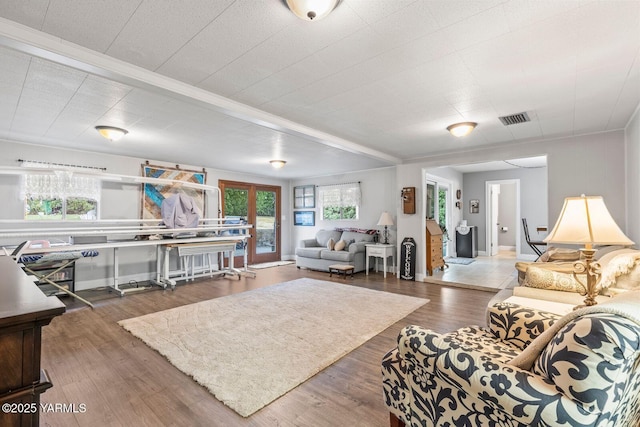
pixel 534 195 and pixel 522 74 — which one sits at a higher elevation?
pixel 522 74

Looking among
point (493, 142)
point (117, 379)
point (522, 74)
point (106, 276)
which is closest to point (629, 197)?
point (493, 142)

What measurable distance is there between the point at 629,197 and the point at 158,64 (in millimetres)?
5148

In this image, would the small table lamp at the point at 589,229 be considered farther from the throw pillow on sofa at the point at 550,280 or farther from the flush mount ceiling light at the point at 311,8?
the flush mount ceiling light at the point at 311,8

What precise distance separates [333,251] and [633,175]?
15.2 feet

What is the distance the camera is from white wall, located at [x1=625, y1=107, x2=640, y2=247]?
3.08 meters

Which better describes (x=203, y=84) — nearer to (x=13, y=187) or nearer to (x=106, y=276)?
(x=13, y=187)

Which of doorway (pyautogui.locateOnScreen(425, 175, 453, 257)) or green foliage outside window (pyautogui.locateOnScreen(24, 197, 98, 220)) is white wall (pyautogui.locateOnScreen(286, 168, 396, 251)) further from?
green foliage outside window (pyautogui.locateOnScreen(24, 197, 98, 220))

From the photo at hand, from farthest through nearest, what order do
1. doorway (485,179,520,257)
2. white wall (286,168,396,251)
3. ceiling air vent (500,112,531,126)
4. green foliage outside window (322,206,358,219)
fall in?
doorway (485,179,520,257), green foliage outside window (322,206,358,219), white wall (286,168,396,251), ceiling air vent (500,112,531,126)

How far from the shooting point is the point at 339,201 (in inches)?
296

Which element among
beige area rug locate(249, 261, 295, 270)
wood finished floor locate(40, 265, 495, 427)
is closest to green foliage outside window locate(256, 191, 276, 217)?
beige area rug locate(249, 261, 295, 270)

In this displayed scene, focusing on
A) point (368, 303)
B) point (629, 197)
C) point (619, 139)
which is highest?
point (619, 139)

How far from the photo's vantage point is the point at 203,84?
2.54 meters

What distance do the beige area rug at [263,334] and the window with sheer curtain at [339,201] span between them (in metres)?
2.92

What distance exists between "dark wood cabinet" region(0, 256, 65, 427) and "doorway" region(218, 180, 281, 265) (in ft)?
19.9
